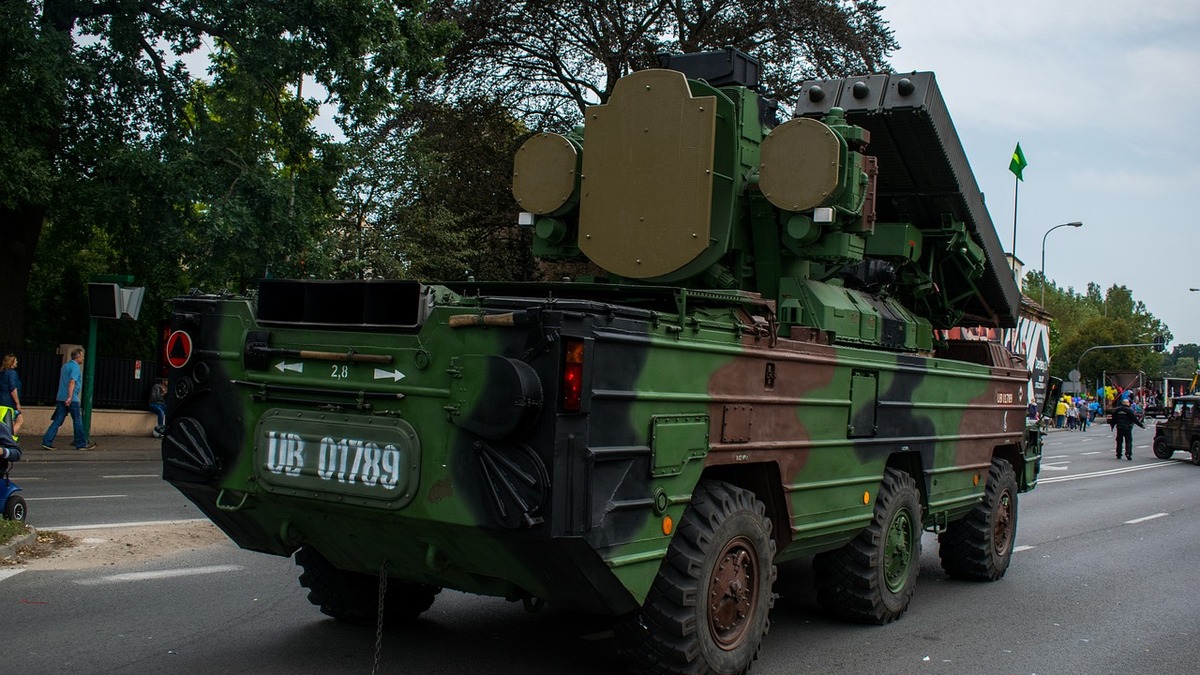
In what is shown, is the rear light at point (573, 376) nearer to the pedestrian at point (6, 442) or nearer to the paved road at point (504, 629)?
the paved road at point (504, 629)

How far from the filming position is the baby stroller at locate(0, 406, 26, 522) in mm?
9148

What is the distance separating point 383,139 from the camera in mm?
22938

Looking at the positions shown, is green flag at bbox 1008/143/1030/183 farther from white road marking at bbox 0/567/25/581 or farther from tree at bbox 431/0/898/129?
white road marking at bbox 0/567/25/581

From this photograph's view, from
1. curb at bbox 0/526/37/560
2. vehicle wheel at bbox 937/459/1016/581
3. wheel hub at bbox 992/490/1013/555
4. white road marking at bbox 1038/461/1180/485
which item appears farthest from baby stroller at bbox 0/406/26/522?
white road marking at bbox 1038/461/1180/485

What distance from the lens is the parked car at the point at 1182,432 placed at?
2984cm

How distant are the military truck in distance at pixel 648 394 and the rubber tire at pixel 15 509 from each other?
4044 mm

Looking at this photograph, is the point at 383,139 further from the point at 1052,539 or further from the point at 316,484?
the point at 316,484

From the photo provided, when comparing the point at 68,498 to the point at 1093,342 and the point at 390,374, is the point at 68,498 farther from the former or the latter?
the point at 1093,342

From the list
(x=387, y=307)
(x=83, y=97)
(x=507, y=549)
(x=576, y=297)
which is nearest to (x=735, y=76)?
(x=576, y=297)

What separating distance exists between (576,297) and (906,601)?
3.27 meters

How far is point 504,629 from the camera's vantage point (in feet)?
23.0

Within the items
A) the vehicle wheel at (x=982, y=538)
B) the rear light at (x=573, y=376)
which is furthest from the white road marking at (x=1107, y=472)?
the rear light at (x=573, y=376)

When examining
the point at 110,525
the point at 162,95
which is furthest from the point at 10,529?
the point at 162,95

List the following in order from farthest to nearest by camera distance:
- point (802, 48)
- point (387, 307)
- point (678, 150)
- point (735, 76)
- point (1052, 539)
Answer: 1. point (802, 48)
2. point (1052, 539)
3. point (735, 76)
4. point (678, 150)
5. point (387, 307)
